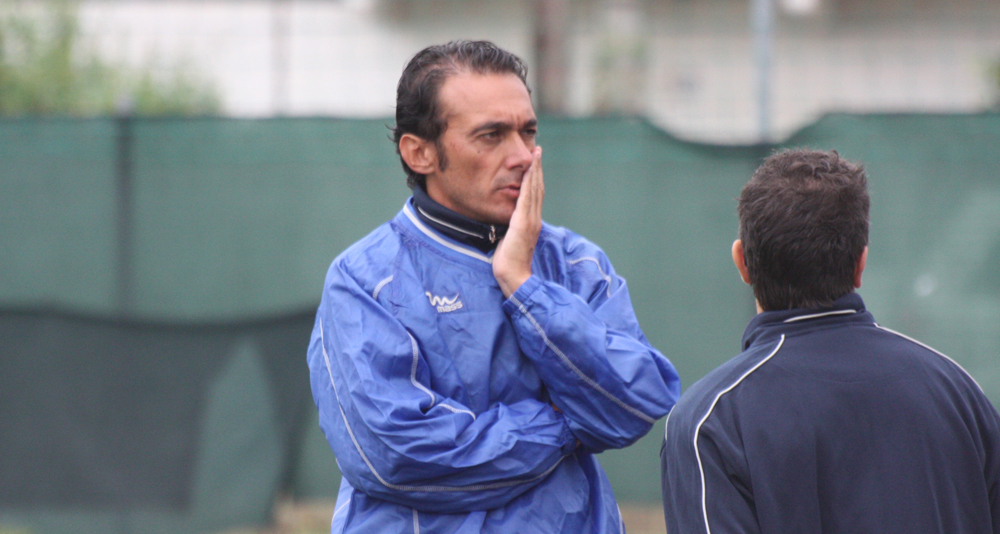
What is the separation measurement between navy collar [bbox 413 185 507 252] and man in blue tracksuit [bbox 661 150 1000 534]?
28.1 inches

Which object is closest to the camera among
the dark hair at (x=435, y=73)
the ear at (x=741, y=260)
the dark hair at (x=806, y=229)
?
the dark hair at (x=806, y=229)

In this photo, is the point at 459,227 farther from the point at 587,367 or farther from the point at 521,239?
the point at 587,367

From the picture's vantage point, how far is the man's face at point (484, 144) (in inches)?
88.7

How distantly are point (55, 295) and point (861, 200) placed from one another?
4367mm

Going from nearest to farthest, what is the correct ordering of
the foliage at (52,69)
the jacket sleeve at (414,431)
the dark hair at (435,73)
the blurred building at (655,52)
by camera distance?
the jacket sleeve at (414,431)
the dark hair at (435,73)
the foliage at (52,69)
the blurred building at (655,52)

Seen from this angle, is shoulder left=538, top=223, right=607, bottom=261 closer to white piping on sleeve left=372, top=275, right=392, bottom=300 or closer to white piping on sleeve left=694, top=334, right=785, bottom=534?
white piping on sleeve left=372, top=275, right=392, bottom=300

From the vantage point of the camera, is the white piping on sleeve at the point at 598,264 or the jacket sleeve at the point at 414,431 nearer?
the jacket sleeve at the point at 414,431

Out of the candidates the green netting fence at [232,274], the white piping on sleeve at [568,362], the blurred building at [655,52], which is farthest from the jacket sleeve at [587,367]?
the blurred building at [655,52]

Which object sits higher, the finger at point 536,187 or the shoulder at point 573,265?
the finger at point 536,187

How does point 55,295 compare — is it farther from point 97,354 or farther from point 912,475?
point 912,475

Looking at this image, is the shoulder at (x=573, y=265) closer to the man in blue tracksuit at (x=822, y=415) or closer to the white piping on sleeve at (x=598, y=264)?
the white piping on sleeve at (x=598, y=264)

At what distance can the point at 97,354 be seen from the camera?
4848 mm

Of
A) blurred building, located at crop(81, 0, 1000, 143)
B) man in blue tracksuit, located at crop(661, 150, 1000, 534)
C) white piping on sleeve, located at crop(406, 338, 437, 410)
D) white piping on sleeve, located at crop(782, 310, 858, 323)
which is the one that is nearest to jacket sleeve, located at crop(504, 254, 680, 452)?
white piping on sleeve, located at crop(406, 338, 437, 410)

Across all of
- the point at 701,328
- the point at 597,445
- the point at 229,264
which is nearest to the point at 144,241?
the point at 229,264
